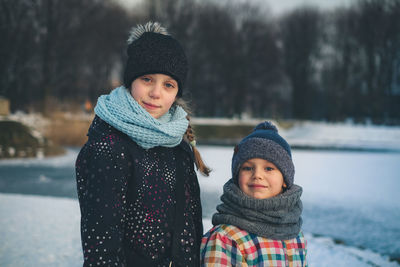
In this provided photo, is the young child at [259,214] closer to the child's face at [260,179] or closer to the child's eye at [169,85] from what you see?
the child's face at [260,179]

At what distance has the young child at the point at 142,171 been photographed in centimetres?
165

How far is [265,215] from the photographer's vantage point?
80.7 inches

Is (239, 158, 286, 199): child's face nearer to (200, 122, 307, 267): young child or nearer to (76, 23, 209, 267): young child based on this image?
(200, 122, 307, 267): young child

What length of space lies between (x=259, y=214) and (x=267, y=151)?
0.38 meters

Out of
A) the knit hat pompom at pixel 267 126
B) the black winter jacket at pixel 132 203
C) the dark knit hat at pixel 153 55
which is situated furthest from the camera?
the knit hat pompom at pixel 267 126

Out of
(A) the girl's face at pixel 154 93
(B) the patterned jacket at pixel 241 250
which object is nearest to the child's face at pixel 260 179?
(B) the patterned jacket at pixel 241 250

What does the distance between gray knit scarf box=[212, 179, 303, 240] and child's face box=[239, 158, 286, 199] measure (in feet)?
0.19

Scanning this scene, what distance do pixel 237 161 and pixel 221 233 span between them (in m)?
0.46

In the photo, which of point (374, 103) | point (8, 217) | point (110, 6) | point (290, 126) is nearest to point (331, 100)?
point (374, 103)

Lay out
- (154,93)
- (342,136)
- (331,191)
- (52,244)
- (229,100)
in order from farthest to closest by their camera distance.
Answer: (229,100)
(342,136)
(331,191)
(52,244)
(154,93)

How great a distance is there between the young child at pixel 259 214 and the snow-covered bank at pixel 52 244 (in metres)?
1.86

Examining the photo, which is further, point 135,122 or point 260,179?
point 260,179

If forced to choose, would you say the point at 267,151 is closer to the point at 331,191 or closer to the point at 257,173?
the point at 257,173

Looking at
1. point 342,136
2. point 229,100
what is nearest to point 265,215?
point 342,136
